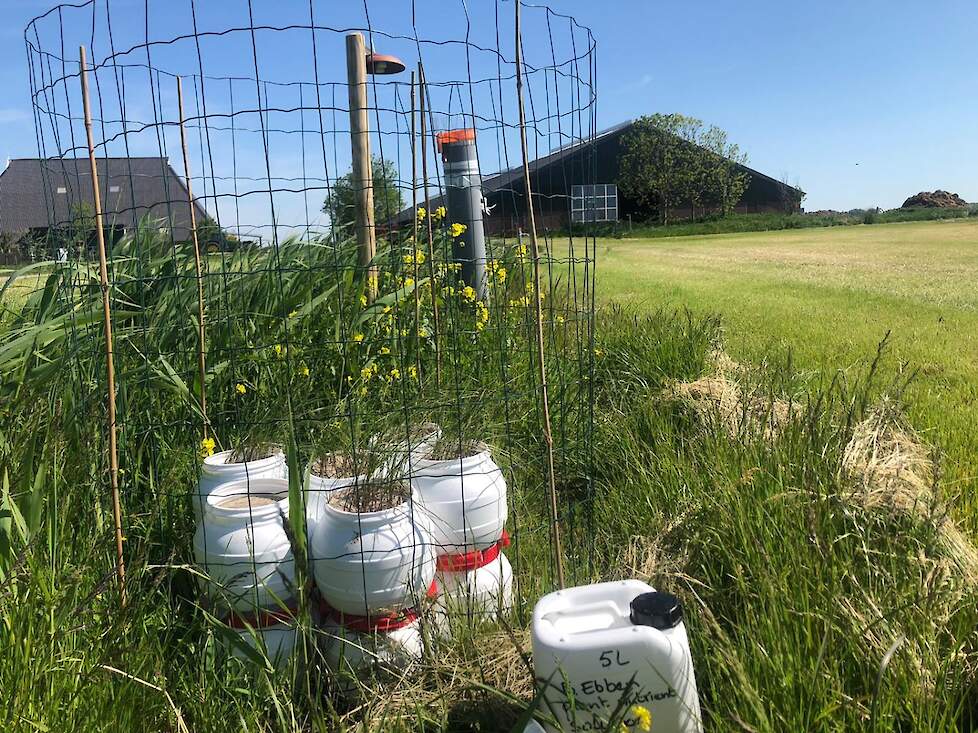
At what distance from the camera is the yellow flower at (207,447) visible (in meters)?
2.42

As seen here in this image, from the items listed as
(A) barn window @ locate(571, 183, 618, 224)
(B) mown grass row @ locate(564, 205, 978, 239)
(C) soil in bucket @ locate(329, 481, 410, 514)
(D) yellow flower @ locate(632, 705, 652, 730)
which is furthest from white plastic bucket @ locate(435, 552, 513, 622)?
(B) mown grass row @ locate(564, 205, 978, 239)

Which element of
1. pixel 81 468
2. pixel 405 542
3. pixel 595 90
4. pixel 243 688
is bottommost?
pixel 243 688

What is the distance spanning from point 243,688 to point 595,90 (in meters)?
2.29

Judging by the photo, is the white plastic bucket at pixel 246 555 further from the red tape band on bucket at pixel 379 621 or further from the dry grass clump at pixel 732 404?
the dry grass clump at pixel 732 404

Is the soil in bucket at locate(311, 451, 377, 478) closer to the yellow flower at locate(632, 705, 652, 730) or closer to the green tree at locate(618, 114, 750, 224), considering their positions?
the yellow flower at locate(632, 705, 652, 730)

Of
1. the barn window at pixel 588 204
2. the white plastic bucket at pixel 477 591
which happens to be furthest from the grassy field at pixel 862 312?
the white plastic bucket at pixel 477 591

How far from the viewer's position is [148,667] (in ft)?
5.89

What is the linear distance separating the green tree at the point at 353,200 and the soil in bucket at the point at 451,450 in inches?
30.2

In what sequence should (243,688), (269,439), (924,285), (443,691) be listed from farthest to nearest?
(924,285)
(269,439)
(243,688)
(443,691)

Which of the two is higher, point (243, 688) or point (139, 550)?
point (139, 550)

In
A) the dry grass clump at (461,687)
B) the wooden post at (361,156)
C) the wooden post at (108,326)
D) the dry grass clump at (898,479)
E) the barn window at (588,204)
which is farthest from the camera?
the wooden post at (361,156)

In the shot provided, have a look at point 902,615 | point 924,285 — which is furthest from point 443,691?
point 924,285

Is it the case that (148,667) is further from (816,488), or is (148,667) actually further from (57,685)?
(816,488)

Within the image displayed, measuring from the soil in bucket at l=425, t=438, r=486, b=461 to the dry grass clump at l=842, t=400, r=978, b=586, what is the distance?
3.73ft
